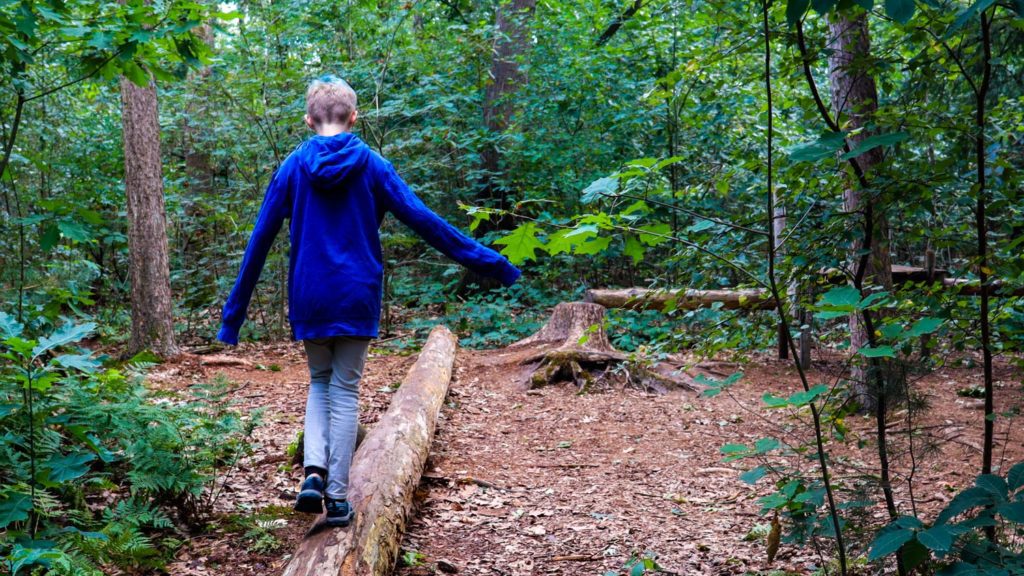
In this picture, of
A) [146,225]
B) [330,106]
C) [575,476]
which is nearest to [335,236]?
[330,106]

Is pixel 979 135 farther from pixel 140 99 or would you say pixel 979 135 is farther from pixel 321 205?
pixel 140 99

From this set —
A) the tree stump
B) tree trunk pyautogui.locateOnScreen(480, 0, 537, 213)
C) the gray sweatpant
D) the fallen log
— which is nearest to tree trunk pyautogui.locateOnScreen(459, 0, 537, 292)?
tree trunk pyautogui.locateOnScreen(480, 0, 537, 213)

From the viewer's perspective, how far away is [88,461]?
3.38m

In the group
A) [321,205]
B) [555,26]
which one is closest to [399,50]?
[555,26]

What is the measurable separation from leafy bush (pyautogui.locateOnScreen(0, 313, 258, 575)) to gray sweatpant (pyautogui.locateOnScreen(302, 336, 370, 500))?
0.59 meters

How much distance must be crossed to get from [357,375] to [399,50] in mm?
8363

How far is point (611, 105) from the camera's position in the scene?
1241 centimetres

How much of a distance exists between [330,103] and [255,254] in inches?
32.6

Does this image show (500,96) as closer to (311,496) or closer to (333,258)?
(333,258)

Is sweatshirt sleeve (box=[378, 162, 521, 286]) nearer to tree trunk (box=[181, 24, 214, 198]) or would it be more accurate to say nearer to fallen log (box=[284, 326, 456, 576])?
fallen log (box=[284, 326, 456, 576])

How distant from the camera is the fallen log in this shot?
10.1ft

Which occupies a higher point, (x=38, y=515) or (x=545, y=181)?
(x=545, y=181)

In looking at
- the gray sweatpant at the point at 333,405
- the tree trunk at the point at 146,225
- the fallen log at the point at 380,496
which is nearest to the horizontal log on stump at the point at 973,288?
the gray sweatpant at the point at 333,405

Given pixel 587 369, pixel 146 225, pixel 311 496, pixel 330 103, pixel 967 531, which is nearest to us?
pixel 967 531
